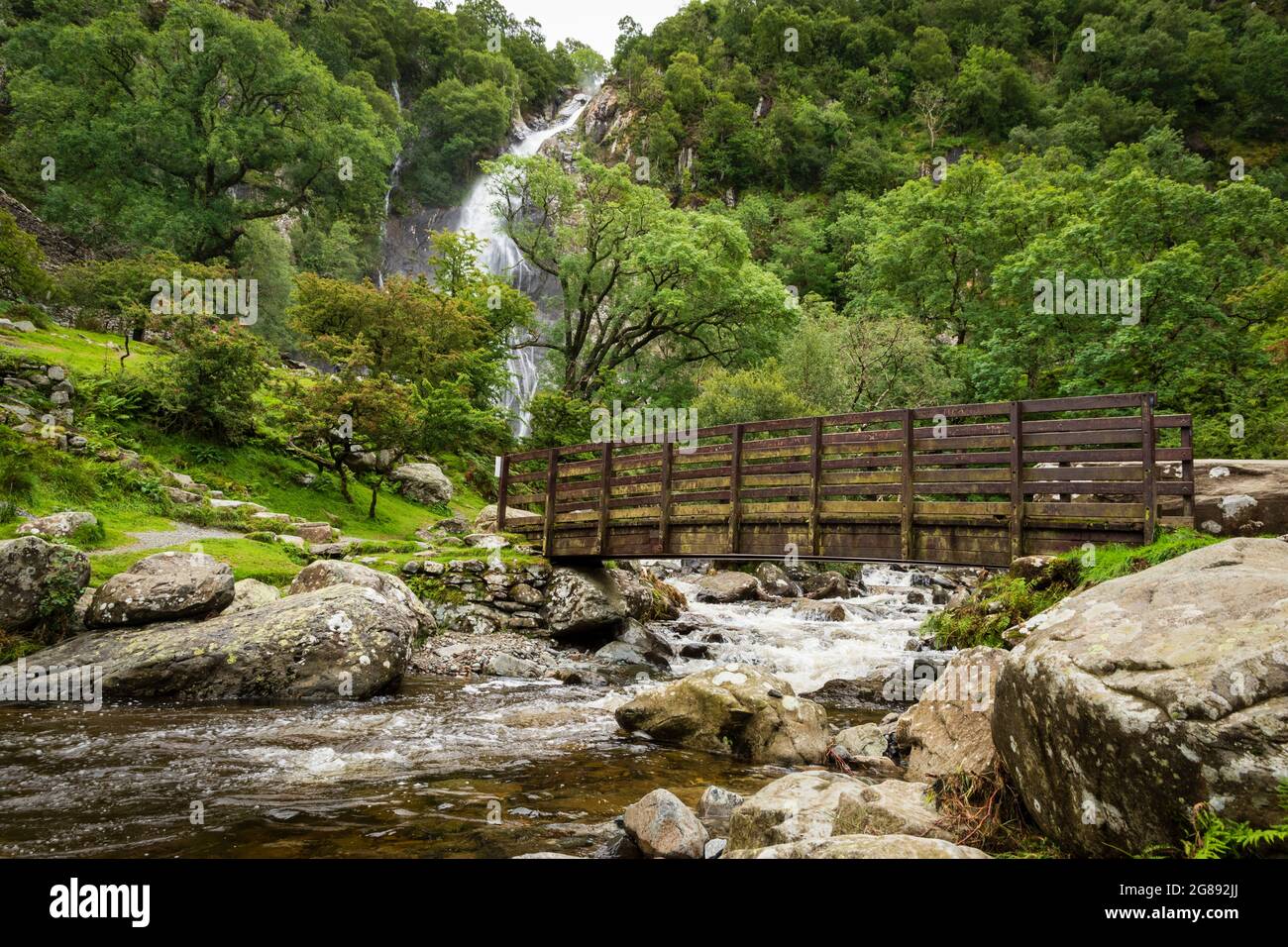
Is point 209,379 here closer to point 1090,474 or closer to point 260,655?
point 260,655

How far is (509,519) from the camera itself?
18.8 m

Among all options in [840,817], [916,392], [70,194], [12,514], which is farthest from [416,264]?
[840,817]

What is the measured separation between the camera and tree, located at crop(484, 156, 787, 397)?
96.9 feet

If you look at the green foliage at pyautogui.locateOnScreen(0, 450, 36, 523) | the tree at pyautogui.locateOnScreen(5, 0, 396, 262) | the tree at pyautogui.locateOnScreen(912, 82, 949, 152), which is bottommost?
the green foliage at pyautogui.locateOnScreen(0, 450, 36, 523)

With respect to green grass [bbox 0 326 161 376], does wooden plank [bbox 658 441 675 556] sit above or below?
below

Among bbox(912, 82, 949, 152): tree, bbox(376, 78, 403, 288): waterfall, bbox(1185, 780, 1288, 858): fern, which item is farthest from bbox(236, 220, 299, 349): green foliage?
bbox(912, 82, 949, 152): tree

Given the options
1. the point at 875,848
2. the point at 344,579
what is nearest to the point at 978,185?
the point at 344,579

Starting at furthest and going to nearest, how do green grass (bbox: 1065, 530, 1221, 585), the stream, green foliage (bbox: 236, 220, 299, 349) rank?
1. green foliage (bbox: 236, 220, 299, 349)
2. green grass (bbox: 1065, 530, 1221, 585)
3. the stream

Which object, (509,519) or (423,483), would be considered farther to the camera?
(423,483)

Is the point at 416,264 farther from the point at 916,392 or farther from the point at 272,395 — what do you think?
the point at 916,392

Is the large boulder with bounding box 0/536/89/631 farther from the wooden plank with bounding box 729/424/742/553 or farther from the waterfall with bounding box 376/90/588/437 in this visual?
the waterfall with bounding box 376/90/588/437

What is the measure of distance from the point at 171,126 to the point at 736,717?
40346 mm

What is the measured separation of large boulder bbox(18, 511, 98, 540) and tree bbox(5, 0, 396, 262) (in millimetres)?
25773

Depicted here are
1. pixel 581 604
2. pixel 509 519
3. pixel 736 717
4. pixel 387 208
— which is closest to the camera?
pixel 736 717
